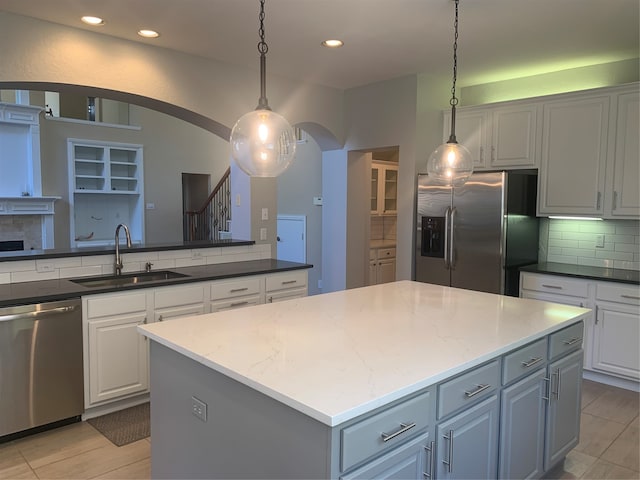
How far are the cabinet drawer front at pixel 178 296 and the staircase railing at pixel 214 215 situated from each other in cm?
470

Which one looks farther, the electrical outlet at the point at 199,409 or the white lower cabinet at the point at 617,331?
the white lower cabinet at the point at 617,331

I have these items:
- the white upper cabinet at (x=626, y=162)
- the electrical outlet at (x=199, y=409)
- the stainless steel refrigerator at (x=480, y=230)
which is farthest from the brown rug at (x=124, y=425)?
the white upper cabinet at (x=626, y=162)

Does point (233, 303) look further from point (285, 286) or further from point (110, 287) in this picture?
point (110, 287)

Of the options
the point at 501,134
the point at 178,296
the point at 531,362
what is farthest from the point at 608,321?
the point at 178,296

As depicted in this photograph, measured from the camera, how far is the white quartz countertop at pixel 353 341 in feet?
4.70

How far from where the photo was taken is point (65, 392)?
291cm

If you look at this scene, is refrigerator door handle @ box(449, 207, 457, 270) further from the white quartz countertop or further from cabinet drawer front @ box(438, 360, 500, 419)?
cabinet drawer front @ box(438, 360, 500, 419)

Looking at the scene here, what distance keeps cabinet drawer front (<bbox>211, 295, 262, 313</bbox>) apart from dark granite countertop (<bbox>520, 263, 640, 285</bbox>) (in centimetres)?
234

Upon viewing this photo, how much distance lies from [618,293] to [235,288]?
9.78 feet

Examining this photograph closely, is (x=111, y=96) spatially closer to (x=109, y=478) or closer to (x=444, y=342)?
(x=109, y=478)

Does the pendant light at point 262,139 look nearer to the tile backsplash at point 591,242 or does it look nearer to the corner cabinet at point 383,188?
the tile backsplash at point 591,242

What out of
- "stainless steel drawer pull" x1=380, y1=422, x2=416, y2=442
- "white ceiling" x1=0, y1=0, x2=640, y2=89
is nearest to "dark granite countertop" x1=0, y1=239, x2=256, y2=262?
"white ceiling" x1=0, y1=0, x2=640, y2=89

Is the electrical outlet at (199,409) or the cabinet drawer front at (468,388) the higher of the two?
the cabinet drawer front at (468,388)

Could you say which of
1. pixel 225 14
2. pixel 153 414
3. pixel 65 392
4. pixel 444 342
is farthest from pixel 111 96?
pixel 444 342
